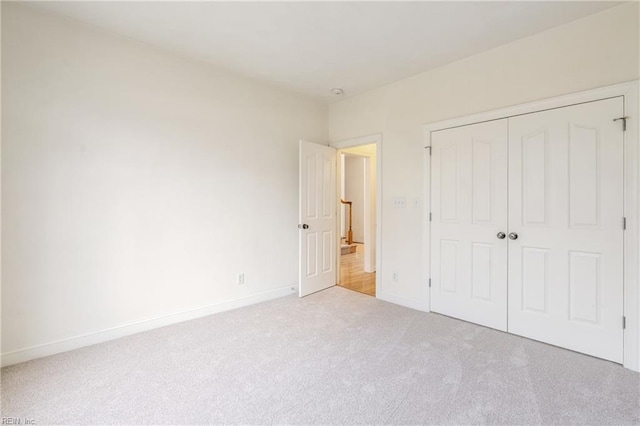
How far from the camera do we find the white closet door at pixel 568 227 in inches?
88.5

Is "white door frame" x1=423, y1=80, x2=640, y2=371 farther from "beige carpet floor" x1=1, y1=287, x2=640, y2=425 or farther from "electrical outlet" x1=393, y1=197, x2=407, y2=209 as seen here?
"electrical outlet" x1=393, y1=197, x2=407, y2=209

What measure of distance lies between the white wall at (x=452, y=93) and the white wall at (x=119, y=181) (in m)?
1.43

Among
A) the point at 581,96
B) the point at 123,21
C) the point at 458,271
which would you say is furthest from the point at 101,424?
the point at 581,96

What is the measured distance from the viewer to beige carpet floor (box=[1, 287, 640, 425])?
170 cm

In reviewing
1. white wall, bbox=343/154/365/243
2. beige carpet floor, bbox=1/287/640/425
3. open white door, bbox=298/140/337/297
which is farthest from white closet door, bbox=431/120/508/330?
white wall, bbox=343/154/365/243

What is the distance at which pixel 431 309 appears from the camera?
3.31 metres

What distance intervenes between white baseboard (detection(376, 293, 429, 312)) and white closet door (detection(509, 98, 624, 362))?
2.82ft

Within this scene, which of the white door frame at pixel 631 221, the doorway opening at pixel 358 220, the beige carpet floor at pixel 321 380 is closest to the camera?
the beige carpet floor at pixel 321 380

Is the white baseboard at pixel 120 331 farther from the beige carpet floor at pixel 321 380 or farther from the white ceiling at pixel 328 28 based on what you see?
the white ceiling at pixel 328 28

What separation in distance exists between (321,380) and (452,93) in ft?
9.86

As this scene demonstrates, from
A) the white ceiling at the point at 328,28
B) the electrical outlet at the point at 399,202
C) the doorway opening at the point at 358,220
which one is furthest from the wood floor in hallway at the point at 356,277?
the white ceiling at the point at 328,28

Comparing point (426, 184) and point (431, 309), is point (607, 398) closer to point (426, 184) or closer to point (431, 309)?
point (431, 309)

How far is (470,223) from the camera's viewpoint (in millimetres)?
3008

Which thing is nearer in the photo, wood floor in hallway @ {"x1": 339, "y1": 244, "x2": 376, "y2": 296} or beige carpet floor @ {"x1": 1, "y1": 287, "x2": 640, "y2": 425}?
beige carpet floor @ {"x1": 1, "y1": 287, "x2": 640, "y2": 425}
